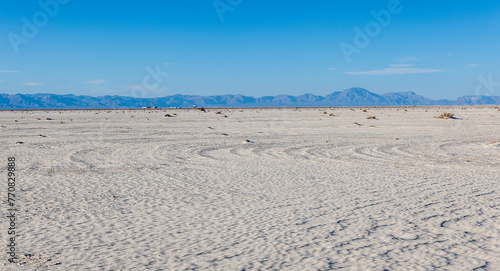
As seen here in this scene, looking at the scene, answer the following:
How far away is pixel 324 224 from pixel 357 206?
1.27 meters

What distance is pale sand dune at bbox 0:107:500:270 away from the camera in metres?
5.11

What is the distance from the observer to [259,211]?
7215 mm

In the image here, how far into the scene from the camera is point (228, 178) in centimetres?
1017

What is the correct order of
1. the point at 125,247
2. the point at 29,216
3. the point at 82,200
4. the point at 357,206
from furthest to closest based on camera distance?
the point at 82,200, the point at 357,206, the point at 29,216, the point at 125,247

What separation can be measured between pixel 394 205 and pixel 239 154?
7.41 metres

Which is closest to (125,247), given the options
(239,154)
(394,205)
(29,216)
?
(29,216)

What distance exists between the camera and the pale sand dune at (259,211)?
511cm

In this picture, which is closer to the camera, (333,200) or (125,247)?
(125,247)

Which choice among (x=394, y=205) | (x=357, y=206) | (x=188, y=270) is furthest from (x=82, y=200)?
(x=394, y=205)

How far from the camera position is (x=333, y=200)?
791 centimetres

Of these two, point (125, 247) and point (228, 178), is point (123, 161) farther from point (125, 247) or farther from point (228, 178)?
point (125, 247)

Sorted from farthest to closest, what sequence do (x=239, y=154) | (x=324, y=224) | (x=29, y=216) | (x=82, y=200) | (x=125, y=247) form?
(x=239, y=154) → (x=82, y=200) → (x=29, y=216) → (x=324, y=224) → (x=125, y=247)

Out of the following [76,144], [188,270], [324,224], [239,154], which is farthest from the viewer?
[76,144]

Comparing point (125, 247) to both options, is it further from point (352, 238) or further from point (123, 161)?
point (123, 161)
